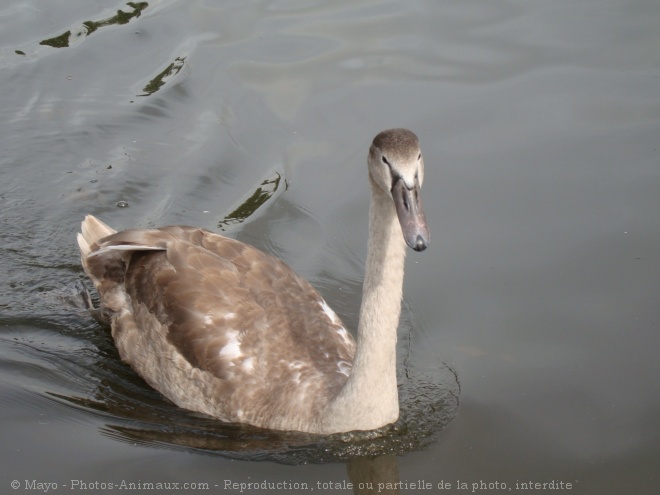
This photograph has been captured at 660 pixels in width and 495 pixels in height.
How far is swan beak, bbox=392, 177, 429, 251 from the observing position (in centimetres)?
547

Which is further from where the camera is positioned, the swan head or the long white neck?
the long white neck

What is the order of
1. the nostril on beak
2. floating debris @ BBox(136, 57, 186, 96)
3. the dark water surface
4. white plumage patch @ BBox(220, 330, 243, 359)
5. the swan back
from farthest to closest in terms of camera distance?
floating debris @ BBox(136, 57, 186, 96) → white plumage patch @ BBox(220, 330, 243, 359) → the swan back → the dark water surface → the nostril on beak

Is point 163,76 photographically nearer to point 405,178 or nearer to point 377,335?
point 377,335

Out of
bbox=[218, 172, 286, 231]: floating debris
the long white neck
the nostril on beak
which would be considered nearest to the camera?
the nostril on beak

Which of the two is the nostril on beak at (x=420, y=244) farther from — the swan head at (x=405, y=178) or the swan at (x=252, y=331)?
the swan at (x=252, y=331)

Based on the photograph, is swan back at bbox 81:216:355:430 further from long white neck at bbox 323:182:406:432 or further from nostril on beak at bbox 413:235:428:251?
nostril on beak at bbox 413:235:428:251

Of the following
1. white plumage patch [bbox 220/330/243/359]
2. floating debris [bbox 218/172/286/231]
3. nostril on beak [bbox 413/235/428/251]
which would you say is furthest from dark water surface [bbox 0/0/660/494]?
nostril on beak [bbox 413/235/428/251]

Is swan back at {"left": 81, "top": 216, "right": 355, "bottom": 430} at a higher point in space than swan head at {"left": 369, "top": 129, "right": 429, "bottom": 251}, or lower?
lower

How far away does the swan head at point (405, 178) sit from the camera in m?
5.50

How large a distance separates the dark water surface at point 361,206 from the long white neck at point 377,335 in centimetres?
20

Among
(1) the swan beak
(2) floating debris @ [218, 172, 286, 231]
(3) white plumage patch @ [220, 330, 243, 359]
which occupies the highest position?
(1) the swan beak

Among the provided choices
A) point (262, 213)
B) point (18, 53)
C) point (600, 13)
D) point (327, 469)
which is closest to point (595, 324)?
point (327, 469)

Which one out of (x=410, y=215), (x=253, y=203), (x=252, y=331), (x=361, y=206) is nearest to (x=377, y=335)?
(x=252, y=331)

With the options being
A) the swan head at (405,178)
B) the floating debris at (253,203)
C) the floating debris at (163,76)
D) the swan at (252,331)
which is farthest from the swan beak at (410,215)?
the floating debris at (163,76)
